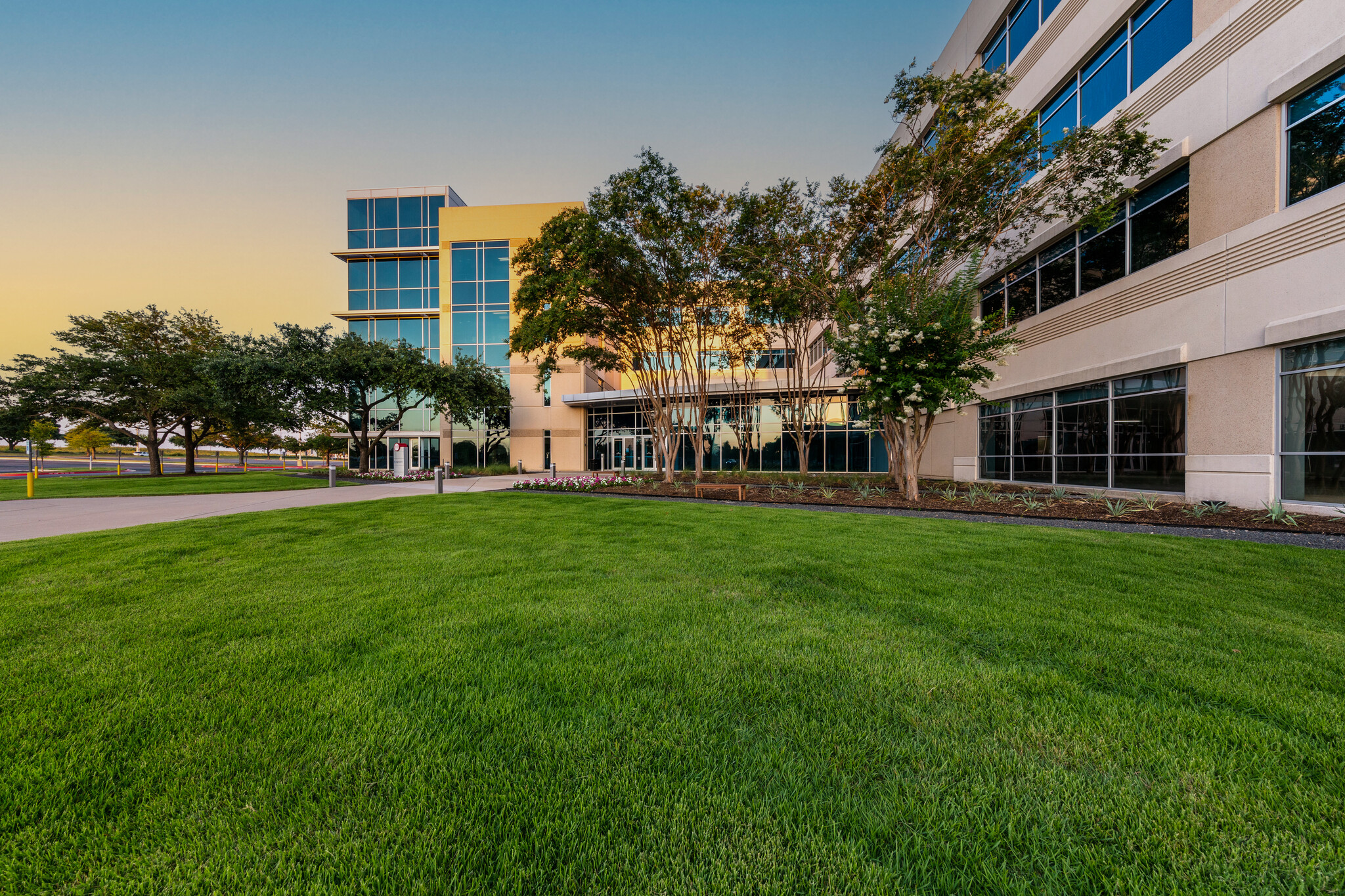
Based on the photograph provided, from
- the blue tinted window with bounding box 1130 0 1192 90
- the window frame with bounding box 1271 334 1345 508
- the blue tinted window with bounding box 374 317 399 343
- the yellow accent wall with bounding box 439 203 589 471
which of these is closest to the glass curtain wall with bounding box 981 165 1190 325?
the blue tinted window with bounding box 1130 0 1192 90

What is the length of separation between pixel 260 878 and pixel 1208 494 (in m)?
16.3

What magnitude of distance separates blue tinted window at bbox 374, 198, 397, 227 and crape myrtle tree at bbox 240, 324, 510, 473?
11.1m

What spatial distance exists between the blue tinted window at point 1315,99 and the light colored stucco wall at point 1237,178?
21 centimetres

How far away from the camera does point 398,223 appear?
34.7 meters

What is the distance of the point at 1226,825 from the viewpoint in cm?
173

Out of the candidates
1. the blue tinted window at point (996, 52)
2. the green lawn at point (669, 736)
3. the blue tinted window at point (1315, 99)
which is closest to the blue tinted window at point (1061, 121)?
the blue tinted window at point (996, 52)

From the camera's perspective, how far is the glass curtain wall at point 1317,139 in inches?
349

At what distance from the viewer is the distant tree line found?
2519 cm

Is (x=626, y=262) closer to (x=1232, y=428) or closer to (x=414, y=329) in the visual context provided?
(x=1232, y=428)

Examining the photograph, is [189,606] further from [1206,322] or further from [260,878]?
[1206,322]

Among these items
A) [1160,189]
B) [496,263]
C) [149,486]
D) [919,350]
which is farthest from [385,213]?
[1160,189]

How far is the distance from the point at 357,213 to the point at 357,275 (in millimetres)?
4279

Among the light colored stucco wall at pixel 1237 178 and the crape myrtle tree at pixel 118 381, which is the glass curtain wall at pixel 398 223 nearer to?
the crape myrtle tree at pixel 118 381

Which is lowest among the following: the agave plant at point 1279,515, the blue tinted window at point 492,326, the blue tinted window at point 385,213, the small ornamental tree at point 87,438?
the agave plant at point 1279,515
